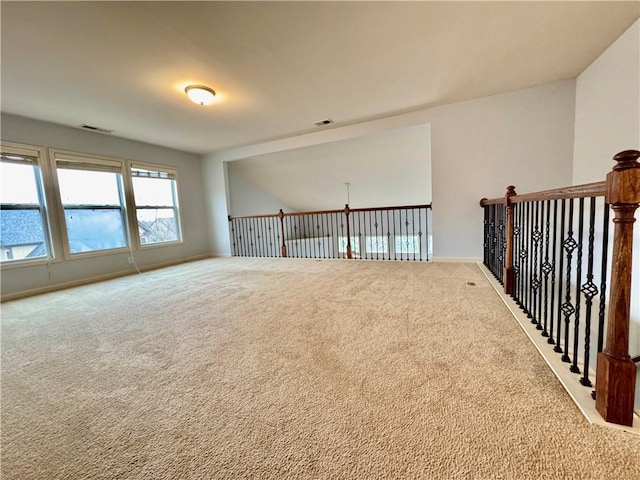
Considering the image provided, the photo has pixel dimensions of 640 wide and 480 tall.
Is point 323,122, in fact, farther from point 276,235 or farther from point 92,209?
point 276,235

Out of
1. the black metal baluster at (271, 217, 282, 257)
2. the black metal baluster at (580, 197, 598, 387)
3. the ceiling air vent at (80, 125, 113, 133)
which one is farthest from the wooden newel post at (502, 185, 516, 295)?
the black metal baluster at (271, 217, 282, 257)

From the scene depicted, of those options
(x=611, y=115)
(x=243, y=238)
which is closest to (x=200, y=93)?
(x=243, y=238)

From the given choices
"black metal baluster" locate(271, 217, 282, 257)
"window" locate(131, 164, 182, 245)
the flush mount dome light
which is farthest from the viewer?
"black metal baluster" locate(271, 217, 282, 257)

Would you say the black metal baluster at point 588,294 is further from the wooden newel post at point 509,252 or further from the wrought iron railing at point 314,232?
the wrought iron railing at point 314,232

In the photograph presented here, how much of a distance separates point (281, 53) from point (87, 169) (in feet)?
12.7

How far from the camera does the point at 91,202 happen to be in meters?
4.25

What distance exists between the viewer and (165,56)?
2.39m

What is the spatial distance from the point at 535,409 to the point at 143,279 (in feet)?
15.7

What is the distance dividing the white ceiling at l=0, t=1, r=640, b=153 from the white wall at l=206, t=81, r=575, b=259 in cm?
25

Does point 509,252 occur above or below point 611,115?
below

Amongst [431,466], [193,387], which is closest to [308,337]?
[193,387]

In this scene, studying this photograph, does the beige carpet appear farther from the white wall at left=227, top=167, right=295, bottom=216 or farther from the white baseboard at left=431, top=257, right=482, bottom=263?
the white wall at left=227, top=167, right=295, bottom=216

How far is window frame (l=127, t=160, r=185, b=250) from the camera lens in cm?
475

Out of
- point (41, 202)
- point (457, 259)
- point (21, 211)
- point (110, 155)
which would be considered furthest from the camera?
point (110, 155)
